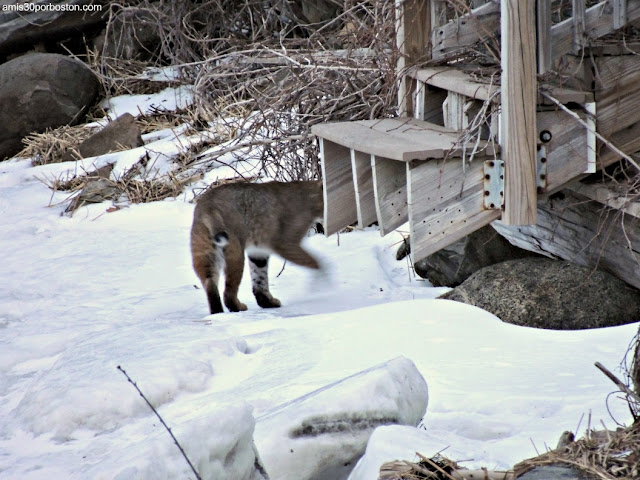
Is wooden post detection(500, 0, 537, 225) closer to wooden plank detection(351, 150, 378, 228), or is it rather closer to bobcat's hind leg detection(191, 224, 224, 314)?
wooden plank detection(351, 150, 378, 228)

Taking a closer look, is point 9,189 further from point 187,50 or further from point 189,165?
point 187,50

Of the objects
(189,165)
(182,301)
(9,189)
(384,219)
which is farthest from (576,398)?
(9,189)

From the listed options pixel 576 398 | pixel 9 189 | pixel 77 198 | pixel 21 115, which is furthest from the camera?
pixel 21 115

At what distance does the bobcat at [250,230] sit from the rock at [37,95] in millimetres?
5953

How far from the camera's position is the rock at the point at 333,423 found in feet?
11.3

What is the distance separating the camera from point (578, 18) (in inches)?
184

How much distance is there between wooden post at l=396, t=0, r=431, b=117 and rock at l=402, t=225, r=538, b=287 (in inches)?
59.6

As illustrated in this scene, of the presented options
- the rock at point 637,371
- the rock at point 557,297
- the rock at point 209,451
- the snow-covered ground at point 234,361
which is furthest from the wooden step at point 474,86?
the rock at point 209,451

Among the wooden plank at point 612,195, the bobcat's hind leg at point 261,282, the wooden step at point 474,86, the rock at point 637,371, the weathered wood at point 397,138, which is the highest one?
A: the wooden step at point 474,86

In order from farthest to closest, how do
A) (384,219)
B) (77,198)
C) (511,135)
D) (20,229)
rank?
(77,198) < (20,229) < (384,219) < (511,135)

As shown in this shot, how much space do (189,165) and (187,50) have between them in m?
2.71

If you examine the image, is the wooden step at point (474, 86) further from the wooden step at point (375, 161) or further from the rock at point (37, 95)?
the rock at point (37, 95)

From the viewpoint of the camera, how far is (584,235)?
18.7 feet

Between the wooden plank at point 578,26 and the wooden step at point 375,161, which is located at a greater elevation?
the wooden plank at point 578,26
